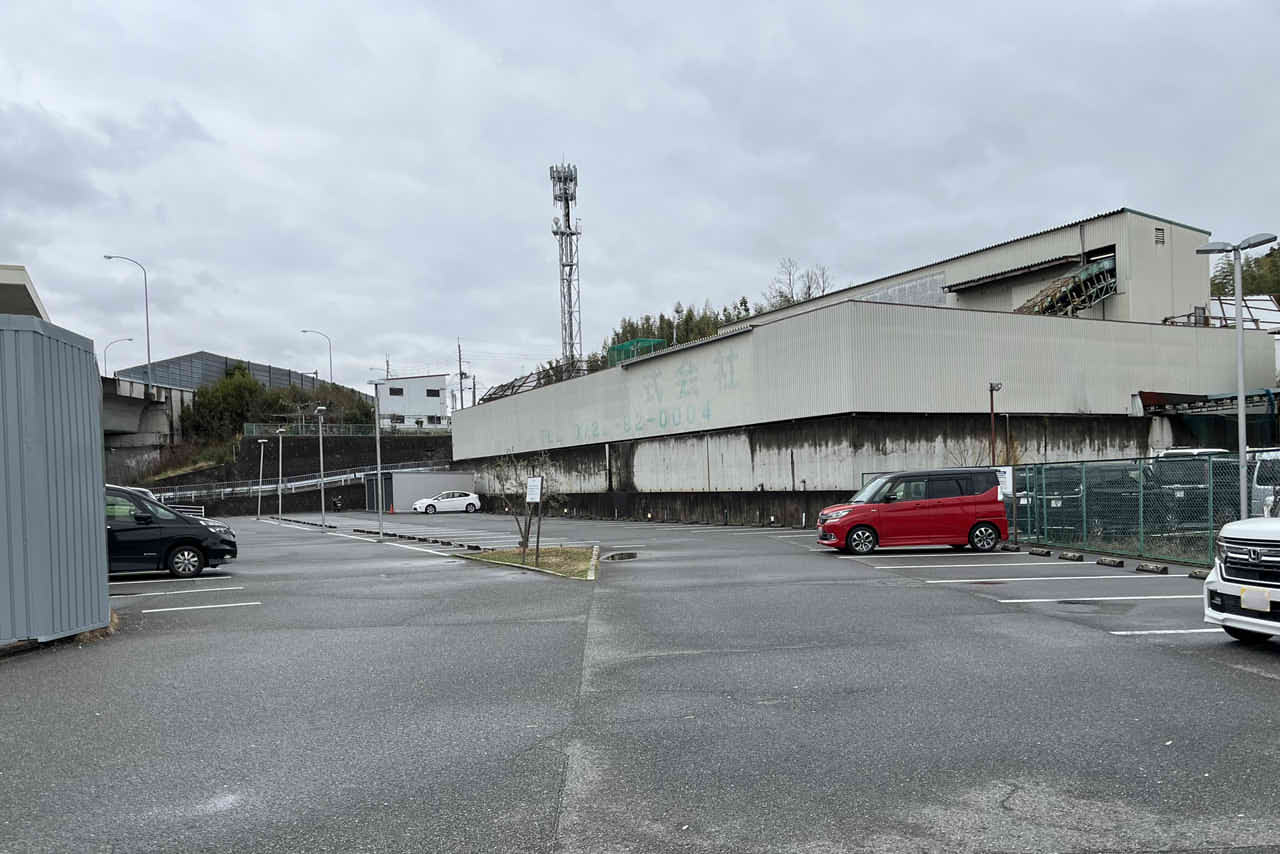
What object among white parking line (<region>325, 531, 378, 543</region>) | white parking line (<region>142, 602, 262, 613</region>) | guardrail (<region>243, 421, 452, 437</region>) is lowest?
white parking line (<region>325, 531, 378, 543</region>)

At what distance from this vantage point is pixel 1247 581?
8570mm

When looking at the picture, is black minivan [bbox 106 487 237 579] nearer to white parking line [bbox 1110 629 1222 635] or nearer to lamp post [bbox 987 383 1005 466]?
white parking line [bbox 1110 629 1222 635]

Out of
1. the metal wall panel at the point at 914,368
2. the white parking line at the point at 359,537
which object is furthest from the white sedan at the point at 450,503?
the white parking line at the point at 359,537

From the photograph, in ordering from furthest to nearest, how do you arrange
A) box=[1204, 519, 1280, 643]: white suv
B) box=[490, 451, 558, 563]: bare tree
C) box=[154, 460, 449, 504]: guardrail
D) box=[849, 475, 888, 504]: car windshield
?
box=[154, 460, 449, 504]: guardrail, box=[490, 451, 558, 563]: bare tree, box=[849, 475, 888, 504]: car windshield, box=[1204, 519, 1280, 643]: white suv

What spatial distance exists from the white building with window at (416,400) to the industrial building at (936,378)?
52973 mm

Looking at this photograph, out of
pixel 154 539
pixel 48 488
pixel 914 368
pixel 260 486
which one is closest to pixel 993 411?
pixel 914 368

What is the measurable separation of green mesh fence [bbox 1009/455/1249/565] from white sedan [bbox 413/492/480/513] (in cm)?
4476

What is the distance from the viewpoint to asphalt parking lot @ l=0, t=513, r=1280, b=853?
4.68 meters

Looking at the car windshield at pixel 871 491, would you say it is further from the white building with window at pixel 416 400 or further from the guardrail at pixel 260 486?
the white building with window at pixel 416 400

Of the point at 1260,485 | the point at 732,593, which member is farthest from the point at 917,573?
the point at 1260,485

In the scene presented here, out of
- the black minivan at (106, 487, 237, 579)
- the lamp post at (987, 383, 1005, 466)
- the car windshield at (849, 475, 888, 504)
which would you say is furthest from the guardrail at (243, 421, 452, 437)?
the car windshield at (849, 475, 888, 504)

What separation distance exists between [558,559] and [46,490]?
447 inches

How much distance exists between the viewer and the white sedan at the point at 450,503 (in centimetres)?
6084

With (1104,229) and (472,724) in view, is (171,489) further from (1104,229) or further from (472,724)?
(472,724)
